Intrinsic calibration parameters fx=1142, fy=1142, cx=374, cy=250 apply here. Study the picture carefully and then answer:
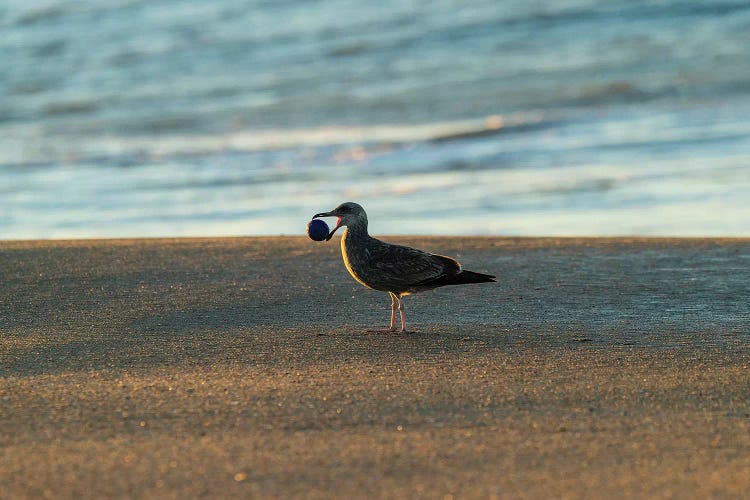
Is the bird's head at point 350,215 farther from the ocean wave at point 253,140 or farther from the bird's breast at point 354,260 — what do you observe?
the ocean wave at point 253,140

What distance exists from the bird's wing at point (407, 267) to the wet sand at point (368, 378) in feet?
0.87

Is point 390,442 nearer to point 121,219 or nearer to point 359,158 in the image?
point 121,219

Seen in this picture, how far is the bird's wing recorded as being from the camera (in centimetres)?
577

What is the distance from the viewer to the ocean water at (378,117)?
10.9 meters

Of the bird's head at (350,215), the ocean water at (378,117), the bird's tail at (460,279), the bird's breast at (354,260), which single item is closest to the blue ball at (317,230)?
the bird's head at (350,215)

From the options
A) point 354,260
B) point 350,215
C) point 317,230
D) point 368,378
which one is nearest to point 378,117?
point 317,230

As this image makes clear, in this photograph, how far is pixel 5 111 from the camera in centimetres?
2219

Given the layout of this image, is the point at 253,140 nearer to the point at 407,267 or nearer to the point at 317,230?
the point at 317,230

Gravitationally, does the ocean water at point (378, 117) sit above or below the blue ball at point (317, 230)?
above

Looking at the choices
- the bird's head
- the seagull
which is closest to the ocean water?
the bird's head

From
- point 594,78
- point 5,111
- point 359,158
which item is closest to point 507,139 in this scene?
point 359,158

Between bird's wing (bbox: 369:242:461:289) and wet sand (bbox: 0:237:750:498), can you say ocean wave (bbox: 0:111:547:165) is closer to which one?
wet sand (bbox: 0:237:750:498)

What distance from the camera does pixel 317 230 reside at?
6398mm

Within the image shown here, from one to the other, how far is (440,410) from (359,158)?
1100 centimetres
